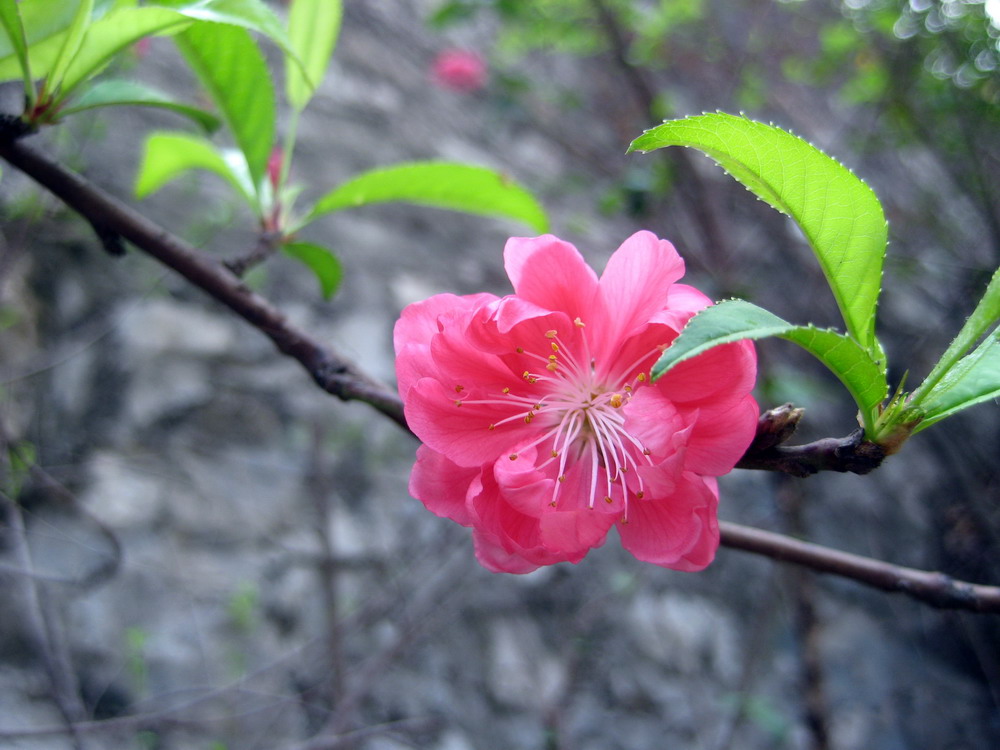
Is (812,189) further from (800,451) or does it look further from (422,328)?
(422,328)

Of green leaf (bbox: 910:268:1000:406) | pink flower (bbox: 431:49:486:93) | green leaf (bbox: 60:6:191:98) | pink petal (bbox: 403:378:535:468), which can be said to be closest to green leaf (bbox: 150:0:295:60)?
green leaf (bbox: 60:6:191:98)

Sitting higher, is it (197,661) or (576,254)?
(576,254)

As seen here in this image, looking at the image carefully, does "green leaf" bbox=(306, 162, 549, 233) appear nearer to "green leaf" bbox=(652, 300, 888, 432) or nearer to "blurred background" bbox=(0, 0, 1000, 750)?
"green leaf" bbox=(652, 300, 888, 432)

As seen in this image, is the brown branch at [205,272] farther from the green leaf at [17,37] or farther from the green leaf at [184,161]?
the green leaf at [184,161]

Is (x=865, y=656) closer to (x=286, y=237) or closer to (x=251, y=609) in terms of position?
(x=251, y=609)

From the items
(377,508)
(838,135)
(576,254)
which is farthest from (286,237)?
(838,135)
